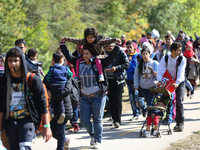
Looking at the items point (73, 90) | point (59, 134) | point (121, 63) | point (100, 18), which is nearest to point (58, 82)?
point (73, 90)

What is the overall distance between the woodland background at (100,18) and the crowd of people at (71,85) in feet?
32.5

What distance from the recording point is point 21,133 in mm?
4094

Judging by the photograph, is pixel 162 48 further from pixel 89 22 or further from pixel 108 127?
pixel 89 22

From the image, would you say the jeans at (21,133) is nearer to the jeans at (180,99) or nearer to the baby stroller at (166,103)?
the baby stroller at (166,103)

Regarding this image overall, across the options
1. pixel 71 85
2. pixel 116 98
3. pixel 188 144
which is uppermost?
pixel 71 85

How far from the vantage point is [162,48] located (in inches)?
450

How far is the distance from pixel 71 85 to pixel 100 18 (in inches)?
1105

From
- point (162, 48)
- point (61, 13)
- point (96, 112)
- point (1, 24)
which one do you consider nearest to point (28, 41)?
point (1, 24)

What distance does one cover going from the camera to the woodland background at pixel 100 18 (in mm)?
22188

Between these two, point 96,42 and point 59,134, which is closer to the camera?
point 59,134

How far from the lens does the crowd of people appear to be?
13.8ft

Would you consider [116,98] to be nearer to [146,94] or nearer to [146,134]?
[146,94]

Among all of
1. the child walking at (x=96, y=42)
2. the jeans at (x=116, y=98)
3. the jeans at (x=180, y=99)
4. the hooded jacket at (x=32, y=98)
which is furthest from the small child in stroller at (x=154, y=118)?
the hooded jacket at (x=32, y=98)

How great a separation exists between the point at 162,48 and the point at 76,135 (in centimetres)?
524
